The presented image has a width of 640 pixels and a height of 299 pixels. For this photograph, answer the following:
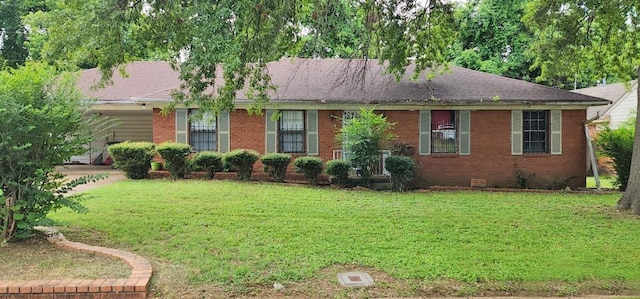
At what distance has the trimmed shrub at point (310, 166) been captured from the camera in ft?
44.7

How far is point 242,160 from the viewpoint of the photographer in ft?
45.1

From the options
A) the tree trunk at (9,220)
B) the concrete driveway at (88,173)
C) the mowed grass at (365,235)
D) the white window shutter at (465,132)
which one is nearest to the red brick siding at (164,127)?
the concrete driveway at (88,173)

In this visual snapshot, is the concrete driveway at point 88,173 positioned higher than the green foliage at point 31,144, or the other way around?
the green foliage at point 31,144

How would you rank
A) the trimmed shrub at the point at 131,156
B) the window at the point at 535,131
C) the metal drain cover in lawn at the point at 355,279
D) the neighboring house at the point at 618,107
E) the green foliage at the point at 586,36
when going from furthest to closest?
the neighboring house at the point at 618,107 < the window at the point at 535,131 < the trimmed shrub at the point at 131,156 < the green foliage at the point at 586,36 < the metal drain cover in lawn at the point at 355,279

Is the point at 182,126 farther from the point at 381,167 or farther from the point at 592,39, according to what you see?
the point at 592,39

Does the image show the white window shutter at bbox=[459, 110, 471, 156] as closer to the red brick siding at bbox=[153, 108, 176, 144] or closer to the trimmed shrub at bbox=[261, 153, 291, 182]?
the trimmed shrub at bbox=[261, 153, 291, 182]

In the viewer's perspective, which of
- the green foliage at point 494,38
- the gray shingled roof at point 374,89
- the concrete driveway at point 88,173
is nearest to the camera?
the concrete driveway at point 88,173

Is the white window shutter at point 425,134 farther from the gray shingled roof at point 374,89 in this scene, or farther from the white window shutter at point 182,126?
the white window shutter at point 182,126

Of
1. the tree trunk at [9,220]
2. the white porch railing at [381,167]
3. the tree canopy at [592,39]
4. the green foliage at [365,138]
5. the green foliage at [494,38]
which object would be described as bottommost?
the tree trunk at [9,220]

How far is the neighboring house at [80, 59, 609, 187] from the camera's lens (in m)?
14.9

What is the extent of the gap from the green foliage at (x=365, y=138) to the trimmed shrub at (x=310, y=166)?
102 centimetres

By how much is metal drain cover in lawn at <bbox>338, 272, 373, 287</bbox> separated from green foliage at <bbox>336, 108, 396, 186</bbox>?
8.22 meters

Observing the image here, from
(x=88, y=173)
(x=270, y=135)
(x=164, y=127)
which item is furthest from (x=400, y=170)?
(x=88, y=173)

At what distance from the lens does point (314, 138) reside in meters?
15.1
